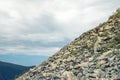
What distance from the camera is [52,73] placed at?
64750 millimetres

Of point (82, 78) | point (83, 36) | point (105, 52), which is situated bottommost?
point (82, 78)

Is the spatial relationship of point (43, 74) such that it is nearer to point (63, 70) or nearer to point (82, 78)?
point (63, 70)

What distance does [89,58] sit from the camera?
194ft

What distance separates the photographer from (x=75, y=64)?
61.1 meters

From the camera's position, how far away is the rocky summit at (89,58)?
54688mm

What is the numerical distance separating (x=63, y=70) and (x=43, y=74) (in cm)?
744

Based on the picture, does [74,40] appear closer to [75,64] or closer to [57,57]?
[57,57]

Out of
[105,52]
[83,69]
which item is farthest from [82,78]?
[105,52]

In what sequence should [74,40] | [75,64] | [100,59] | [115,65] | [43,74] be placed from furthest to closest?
1. [74,40]
2. [43,74]
3. [75,64]
4. [100,59]
5. [115,65]

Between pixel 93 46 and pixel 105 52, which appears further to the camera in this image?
pixel 93 46

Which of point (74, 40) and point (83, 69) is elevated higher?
point (74, 40)

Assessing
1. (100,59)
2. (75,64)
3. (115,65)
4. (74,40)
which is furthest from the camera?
(74,40)

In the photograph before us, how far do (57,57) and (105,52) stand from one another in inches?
621

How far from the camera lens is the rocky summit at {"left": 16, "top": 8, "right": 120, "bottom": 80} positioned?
5469cm
